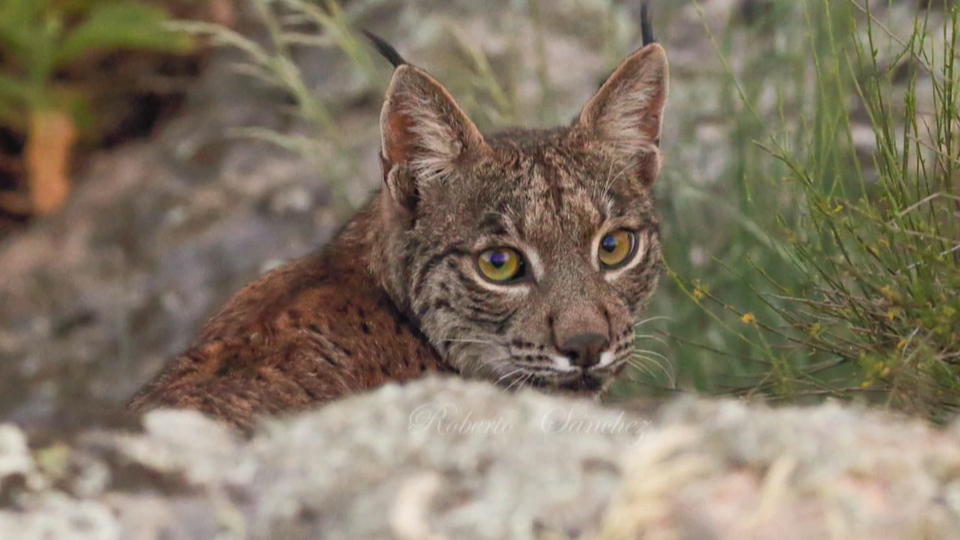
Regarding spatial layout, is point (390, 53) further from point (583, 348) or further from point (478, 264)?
point (583, 348)

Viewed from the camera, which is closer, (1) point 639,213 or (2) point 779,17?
(1) point 639,213

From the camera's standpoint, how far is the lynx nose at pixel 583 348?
3.04 metres

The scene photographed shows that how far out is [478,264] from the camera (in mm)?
3244

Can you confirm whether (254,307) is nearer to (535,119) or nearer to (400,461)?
(400,461)

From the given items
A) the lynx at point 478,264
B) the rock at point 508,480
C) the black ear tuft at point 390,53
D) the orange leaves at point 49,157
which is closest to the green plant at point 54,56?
the orange leaves at point 49,157

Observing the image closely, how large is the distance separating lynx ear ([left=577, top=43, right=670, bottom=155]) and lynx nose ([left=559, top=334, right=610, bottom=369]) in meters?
0.66

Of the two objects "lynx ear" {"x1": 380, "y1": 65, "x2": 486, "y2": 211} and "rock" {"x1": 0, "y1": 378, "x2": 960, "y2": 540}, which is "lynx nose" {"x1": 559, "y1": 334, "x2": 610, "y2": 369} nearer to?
"lynx ear" {"x1": 380, "y1": 65, "x2": 486, "y2": 211}

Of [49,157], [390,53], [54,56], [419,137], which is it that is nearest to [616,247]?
[419,137]

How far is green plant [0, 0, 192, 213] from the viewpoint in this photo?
6574mm

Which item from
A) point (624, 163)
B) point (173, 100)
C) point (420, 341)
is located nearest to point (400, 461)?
point (420, 341)

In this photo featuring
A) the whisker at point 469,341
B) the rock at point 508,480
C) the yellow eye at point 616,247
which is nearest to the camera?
the rock at point 508,480

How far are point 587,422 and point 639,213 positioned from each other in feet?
4.19

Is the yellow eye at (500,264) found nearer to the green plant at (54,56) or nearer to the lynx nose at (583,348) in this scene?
the lynx nose at (583,348)

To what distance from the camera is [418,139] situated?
10.8 ft
